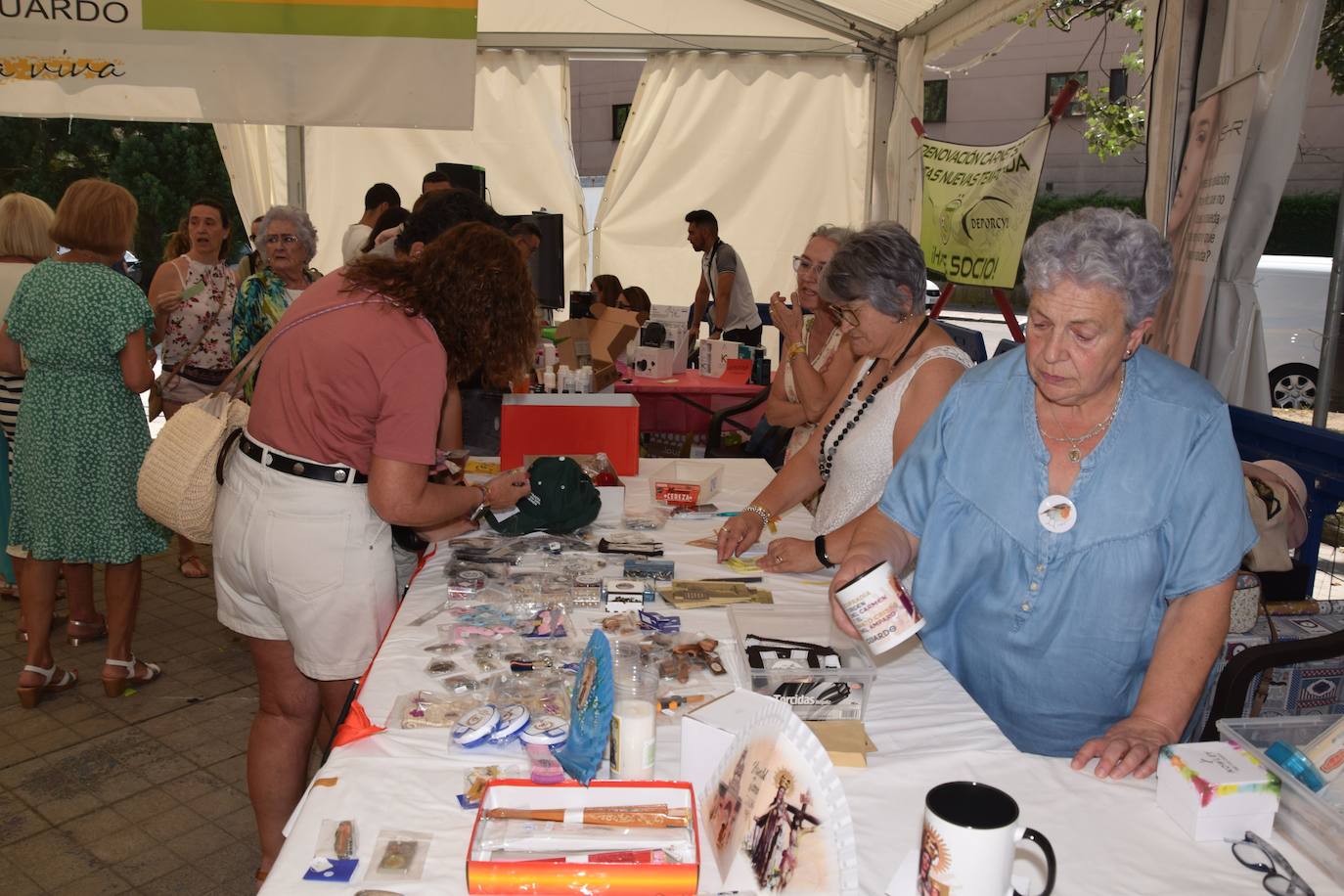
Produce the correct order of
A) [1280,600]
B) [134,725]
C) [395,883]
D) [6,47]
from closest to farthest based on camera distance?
[395,883] < [1280,600] < [134,725] < [6,47]

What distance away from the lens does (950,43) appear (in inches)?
255

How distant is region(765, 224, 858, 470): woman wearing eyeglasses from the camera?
12.4 feet

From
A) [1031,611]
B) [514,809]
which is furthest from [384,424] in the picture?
[1031,611]

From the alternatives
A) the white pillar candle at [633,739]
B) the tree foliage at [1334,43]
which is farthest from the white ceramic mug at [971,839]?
the tree foliage at [1334,43]

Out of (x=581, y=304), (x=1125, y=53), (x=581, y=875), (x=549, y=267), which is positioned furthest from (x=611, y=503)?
(x=1125, y=53)

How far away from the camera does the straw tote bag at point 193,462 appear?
2.37 m

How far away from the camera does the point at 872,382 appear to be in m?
2.69

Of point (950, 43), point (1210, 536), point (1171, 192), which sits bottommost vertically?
point (1210, 536)

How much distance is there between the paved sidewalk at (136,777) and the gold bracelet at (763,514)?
1587mm

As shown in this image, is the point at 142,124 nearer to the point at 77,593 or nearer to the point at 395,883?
the point at 77,593

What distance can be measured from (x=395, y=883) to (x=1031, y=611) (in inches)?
44.6

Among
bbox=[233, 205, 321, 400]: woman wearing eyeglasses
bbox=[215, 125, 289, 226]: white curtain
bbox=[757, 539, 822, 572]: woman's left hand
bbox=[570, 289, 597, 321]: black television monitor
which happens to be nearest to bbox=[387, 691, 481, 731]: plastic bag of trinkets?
bbox=[757, 539, 822, 572]: woman's left hand

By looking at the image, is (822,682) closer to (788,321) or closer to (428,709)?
(428,709)

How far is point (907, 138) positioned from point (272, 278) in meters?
4.51
